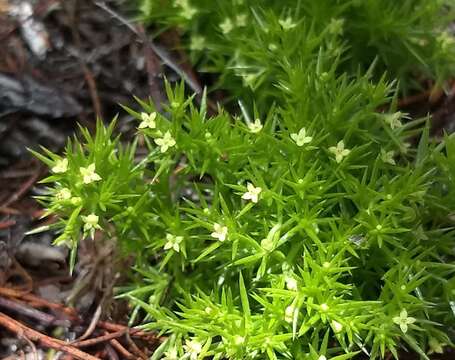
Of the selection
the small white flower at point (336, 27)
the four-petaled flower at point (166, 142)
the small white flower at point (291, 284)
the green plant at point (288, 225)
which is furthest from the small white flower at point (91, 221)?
the small white flower at point (336, 27)

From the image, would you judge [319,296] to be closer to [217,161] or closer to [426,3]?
[217,161]

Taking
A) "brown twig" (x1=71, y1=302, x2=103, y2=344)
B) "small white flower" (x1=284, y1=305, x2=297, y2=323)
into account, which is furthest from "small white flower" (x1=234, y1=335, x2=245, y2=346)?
"brown twig" (x1=71, y1=302, x2=103, y2=344)

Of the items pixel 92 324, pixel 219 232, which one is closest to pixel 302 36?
pixel 219 232

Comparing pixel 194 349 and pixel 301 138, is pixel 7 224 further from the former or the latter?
pixel 301 138

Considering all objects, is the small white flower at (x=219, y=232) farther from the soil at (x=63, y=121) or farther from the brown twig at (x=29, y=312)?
the brown twig at (x=29, y=312)

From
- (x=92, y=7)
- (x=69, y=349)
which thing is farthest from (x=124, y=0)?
(x=69, y=349)
